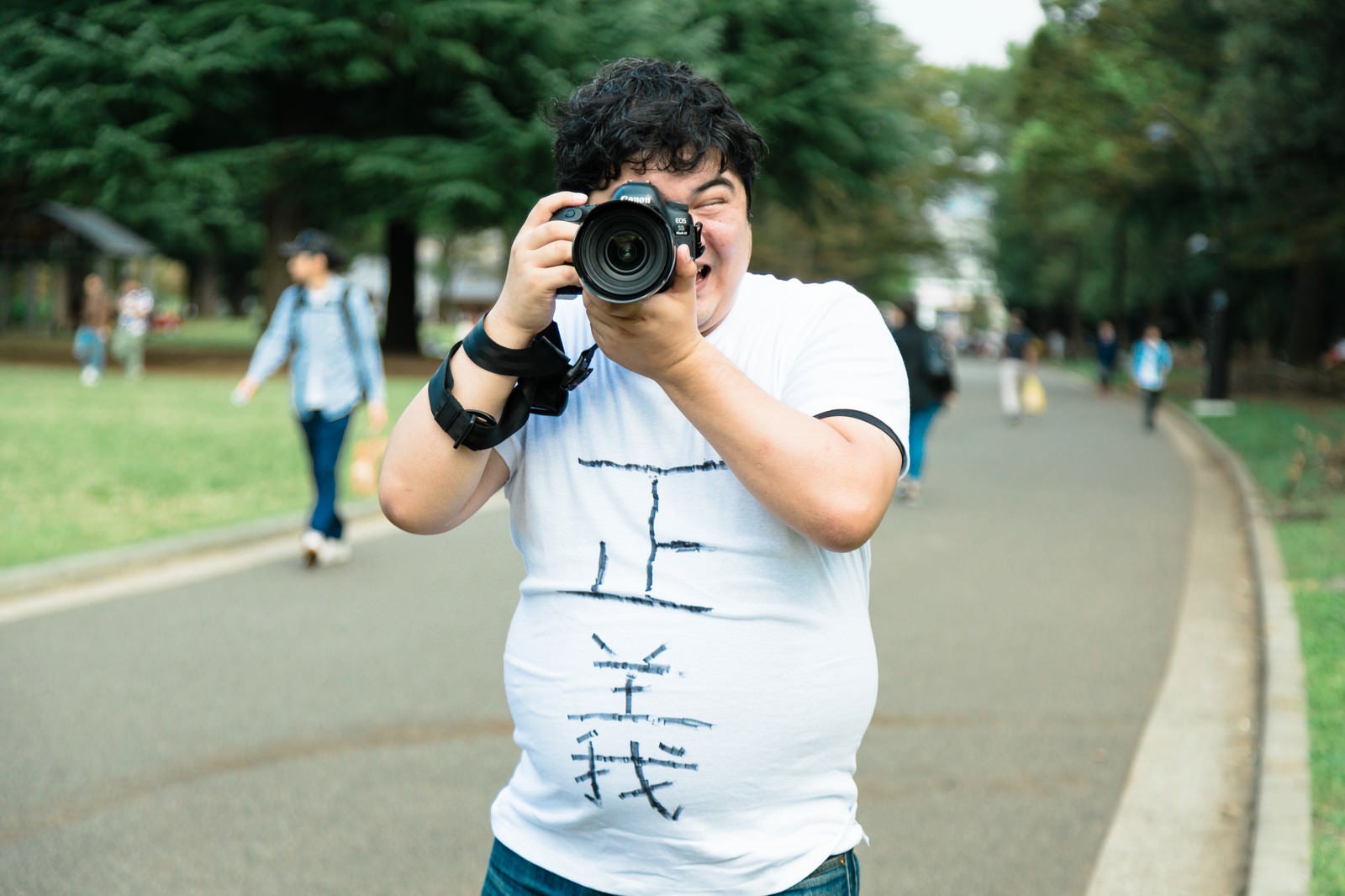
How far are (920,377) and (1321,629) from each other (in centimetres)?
535

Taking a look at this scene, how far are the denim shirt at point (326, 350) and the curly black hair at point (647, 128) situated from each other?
6.76 meters

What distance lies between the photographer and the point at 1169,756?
5.46m

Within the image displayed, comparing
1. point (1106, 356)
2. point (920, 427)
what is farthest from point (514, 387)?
point (1106, 356)

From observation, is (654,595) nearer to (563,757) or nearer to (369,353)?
(563,757)

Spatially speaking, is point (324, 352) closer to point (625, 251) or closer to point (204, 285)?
point (625, 251)

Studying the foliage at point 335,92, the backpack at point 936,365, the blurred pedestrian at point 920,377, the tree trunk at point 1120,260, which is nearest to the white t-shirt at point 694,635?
the blurred pedestrian at point 920,377

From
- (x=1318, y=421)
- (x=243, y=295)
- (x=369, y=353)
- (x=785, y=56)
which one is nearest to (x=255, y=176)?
(x=785, y=56)

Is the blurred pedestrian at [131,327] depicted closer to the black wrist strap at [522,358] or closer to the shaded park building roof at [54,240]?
Result: the shaded park building roof at [54,240]

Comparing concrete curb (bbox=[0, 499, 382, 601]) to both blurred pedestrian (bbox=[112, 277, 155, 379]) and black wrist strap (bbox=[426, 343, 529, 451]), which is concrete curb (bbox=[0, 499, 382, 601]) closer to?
black wrist strap (bbox=[426, 343, 529, 451])

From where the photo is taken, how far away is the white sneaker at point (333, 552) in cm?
898

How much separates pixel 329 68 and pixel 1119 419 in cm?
1498

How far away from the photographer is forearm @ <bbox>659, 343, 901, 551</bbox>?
1.69 meters

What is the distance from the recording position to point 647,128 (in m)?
1.84

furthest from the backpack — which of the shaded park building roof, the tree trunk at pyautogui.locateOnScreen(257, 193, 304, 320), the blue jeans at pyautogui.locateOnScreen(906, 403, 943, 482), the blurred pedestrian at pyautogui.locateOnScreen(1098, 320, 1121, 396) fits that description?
the shaded park building roof
